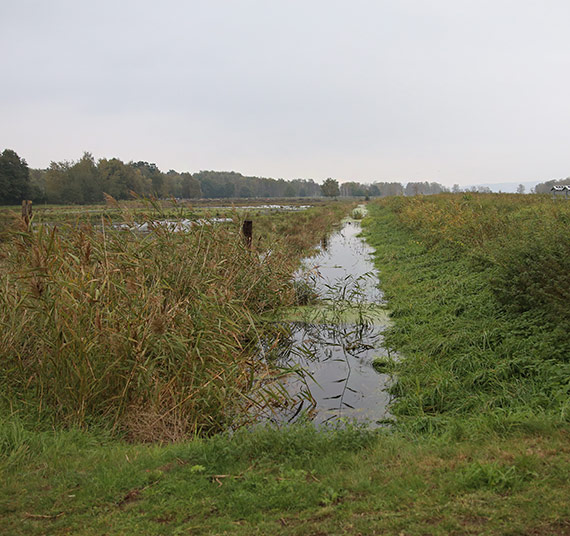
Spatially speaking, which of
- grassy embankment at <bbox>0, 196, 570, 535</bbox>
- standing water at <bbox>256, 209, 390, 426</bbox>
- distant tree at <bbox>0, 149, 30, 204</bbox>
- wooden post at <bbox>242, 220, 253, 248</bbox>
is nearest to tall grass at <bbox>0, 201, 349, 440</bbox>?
grassy embankment at <bbox>0, 196, 570, 535</bbox>

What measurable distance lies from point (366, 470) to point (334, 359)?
163 inches

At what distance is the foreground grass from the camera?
2.81 m

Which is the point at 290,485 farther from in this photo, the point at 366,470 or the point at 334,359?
the point at 334,359

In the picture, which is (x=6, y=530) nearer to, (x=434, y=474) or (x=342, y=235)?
(x=434, y=474)

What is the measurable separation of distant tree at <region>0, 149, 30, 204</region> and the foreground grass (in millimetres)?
47057

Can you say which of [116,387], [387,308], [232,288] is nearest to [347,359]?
[232,288]

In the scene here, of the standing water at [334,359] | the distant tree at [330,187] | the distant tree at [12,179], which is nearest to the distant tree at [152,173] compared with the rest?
the distant tree at [12,179]

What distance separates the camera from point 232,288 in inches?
303

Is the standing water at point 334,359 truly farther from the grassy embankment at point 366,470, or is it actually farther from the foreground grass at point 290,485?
the foreground grass at point 290,485

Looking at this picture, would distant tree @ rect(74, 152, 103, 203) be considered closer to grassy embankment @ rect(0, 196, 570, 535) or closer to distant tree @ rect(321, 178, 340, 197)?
grassy embankment @ rect(0, 196, 570, 535)

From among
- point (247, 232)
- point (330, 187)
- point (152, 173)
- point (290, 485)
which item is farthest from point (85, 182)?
point (330, 187)

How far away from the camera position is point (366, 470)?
3.40m

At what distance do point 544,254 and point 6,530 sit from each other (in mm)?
6943

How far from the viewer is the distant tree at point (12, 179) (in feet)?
144
